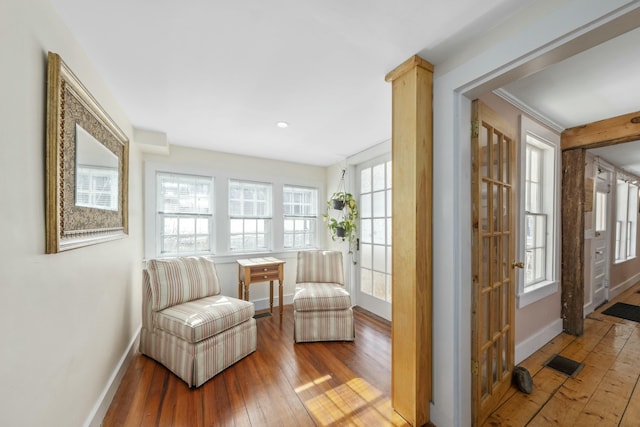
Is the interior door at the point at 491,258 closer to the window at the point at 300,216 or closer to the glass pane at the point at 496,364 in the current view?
the glass pane at the point at 496,364

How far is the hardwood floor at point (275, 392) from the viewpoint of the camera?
5.05 feet

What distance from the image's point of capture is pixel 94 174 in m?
1.51

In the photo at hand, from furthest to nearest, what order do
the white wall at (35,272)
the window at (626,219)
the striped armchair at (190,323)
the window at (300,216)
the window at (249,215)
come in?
the window at (626,219) → the window at (300,216) → the window at (249,215) → the striped armchair at (190,323) → the white wall at (35,272)

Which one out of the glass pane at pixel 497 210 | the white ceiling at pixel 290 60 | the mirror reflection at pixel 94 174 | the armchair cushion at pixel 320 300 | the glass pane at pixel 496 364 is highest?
the white ceiling at pixel 290 60

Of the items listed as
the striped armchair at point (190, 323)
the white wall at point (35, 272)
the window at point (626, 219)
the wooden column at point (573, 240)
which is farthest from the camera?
the window at point (626, 219)

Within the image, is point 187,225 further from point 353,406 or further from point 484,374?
point 484,374

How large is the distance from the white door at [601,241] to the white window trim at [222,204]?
13.0 ft

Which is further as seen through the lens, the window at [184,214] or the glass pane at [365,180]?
the glass pane at [365,180]

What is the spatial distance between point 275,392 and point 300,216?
8.21 feet

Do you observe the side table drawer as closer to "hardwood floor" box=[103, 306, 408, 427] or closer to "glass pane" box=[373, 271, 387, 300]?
"hardwood floor" box=[103, 306, 408, 427]

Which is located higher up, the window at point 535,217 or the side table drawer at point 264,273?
the window at point 535,217

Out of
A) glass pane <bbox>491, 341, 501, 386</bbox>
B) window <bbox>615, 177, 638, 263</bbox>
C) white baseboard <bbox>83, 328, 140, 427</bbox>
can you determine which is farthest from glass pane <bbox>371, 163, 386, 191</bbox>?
window <bbox>615, 177, 638, 263</bbox>

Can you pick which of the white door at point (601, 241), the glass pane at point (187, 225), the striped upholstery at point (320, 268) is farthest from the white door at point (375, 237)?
the white door at point (601, 241)

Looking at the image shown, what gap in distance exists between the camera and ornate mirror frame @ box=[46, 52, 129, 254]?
3.44ft
